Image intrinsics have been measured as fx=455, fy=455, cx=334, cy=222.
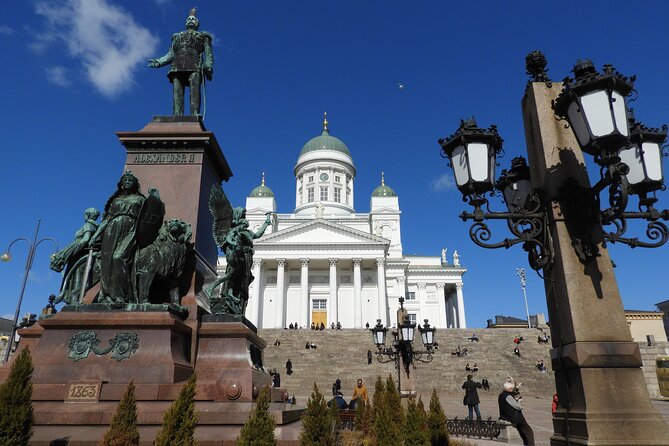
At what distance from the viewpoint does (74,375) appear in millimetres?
5184

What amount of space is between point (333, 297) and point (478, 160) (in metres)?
50.7

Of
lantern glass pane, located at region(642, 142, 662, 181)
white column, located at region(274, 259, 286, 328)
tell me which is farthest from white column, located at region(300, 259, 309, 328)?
lantern glass pane, located at region(642, 142, 662, 181)

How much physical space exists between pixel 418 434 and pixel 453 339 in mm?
35457

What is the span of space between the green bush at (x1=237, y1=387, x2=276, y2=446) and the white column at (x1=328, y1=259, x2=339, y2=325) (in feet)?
162

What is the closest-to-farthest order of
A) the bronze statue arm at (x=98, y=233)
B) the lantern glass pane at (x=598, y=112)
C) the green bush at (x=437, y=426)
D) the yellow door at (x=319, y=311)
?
the lantern glass pane at (x=598, y=112) → the green bush at (x=437, y=426) → the bronze statue arm at (x=98, y=233) → the yellow door at (x=319, y=311)

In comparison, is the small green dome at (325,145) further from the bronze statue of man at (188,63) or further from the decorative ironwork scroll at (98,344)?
the decorative ironwork scroll at (98,344)

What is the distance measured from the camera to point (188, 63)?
8195 millimetres

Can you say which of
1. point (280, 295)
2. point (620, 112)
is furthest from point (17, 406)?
point (280, 295)

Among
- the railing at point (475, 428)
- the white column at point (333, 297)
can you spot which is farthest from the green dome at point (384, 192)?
the railing at point (475, 428)

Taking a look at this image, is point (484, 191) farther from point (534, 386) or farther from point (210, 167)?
point (534, 386)

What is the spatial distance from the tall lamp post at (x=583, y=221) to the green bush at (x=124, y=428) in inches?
127

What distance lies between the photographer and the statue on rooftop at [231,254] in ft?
21.2

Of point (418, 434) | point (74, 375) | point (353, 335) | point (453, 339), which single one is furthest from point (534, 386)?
point (74, 375)

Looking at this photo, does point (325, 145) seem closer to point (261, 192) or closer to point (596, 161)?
point (261, 192)
